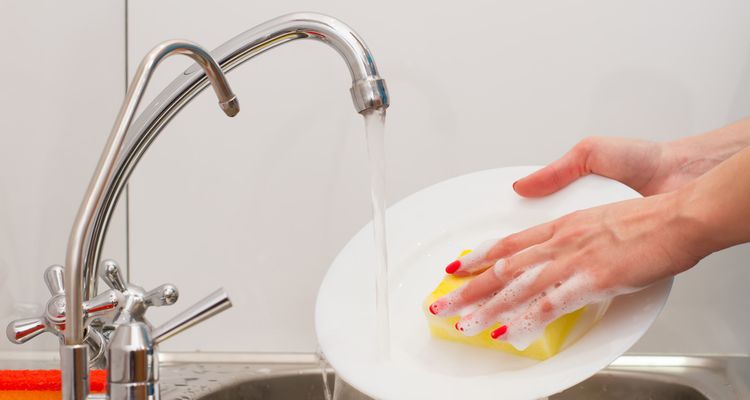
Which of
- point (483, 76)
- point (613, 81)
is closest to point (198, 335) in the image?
point (483, 76)

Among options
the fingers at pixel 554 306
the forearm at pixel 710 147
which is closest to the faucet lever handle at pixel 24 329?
the fingers at pixel 554 306

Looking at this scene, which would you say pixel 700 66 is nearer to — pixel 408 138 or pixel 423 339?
→ pixel 408 138

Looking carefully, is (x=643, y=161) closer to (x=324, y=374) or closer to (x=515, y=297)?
(x=515, y=297)

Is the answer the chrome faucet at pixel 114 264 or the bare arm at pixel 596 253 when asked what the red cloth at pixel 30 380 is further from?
the bare arm at pixel 596 253

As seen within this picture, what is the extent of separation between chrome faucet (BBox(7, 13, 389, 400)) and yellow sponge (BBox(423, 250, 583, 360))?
236 millimetres

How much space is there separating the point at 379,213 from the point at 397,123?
41 centimetres

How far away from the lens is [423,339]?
0.79 metres

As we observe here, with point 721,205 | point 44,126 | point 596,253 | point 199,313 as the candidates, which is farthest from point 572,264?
point 44,126

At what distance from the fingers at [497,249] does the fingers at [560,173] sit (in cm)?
8

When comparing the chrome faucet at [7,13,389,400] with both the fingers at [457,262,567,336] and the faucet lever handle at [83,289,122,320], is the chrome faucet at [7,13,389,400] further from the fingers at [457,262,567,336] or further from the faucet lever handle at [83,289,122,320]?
the fingers at [457,262,567,336]

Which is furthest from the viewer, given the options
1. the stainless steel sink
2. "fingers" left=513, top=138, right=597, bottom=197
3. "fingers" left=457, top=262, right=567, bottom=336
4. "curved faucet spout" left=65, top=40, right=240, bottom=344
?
the stainless steel sink

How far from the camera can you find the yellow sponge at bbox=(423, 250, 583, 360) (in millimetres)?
697

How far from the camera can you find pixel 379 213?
712 millimetres

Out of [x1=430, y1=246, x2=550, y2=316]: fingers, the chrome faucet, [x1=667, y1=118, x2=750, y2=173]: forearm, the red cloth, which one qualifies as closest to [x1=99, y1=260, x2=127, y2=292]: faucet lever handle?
the chrome faucet
